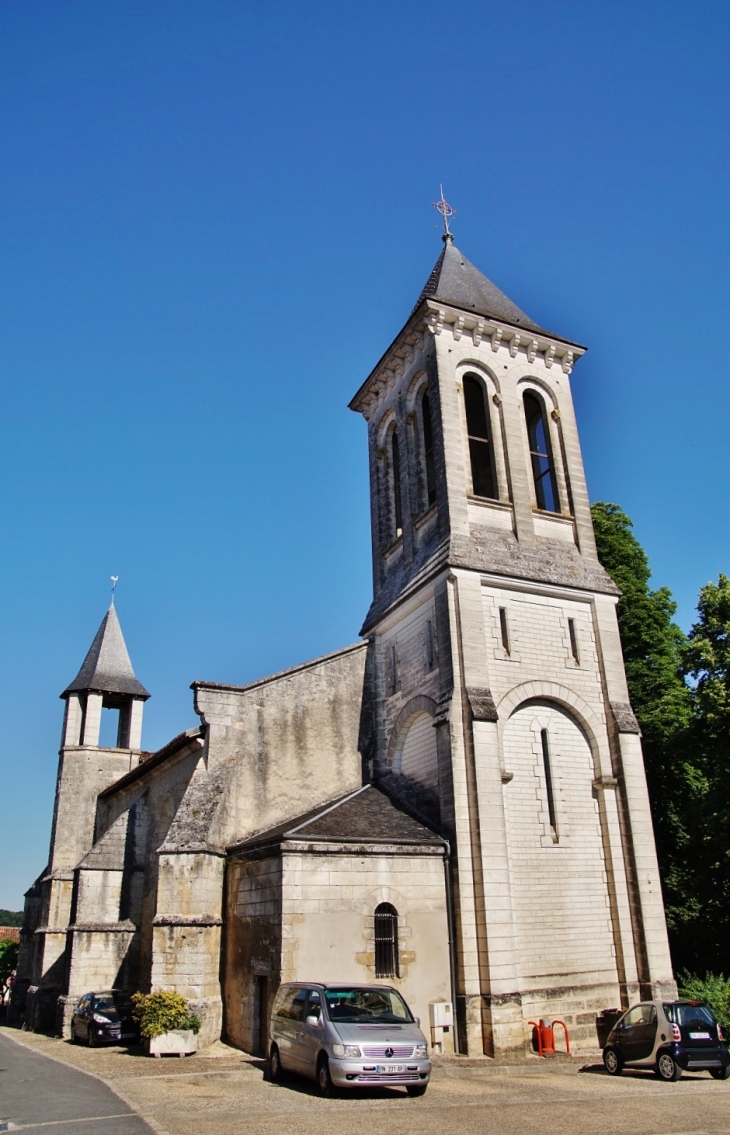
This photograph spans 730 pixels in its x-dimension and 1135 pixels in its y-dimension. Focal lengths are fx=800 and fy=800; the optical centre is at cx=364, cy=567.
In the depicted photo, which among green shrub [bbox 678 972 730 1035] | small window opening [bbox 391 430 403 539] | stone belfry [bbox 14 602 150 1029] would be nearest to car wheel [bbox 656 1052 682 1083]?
green shrub [bbox 678 972 730 1035]

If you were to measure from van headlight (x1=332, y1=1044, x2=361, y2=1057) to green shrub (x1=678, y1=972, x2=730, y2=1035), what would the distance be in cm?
936

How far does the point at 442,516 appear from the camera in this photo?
2011cm

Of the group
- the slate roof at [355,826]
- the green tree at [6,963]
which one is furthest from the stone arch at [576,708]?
the green tree at [6,963]

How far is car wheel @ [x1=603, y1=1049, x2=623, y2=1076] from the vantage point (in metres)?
13.7

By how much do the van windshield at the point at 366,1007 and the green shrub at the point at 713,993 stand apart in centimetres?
816

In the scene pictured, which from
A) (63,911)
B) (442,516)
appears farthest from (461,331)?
(63,911)

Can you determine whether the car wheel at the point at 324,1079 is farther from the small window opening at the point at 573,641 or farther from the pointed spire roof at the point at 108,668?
the pointed spire roof at the point at 108,668

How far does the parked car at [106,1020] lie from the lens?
18375 mm

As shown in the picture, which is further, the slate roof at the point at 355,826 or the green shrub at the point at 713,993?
the green shrub at the point at 713,993

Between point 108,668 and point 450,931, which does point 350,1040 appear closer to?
point 450,931

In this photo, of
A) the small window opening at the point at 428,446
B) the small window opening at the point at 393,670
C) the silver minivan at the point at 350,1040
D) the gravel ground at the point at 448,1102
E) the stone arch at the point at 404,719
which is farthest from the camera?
the small window opening at the point at 428,446

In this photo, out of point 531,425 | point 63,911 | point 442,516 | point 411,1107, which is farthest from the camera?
point 63,911

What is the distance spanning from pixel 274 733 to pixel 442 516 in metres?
6.76

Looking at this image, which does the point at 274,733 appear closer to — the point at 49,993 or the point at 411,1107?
the point at 411,1107
